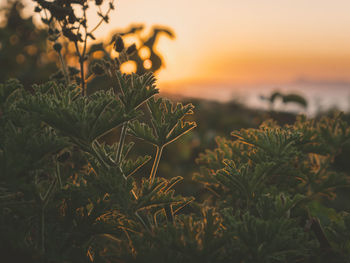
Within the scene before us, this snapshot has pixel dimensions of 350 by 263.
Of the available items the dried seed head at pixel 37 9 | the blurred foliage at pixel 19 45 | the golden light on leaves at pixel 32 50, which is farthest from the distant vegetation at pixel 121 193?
the golden light on leaves at pixel 32 50

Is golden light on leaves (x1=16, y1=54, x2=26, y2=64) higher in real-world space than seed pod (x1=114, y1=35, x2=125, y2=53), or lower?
lower

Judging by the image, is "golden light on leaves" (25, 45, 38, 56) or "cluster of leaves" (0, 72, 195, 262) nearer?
"cluster of leaves" (0, 72, 195, 262)

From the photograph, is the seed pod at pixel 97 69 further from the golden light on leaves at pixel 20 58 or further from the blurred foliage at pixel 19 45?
the golden light on leaves at pixel 20 58

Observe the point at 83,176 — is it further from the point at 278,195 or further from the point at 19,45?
the point at 19,45

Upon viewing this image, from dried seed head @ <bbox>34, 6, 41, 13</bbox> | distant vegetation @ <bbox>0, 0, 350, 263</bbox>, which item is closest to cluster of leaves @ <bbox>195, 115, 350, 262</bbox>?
distant vegetation @ <bbox>0, 0, 350, 263</bbox>

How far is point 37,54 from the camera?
6965 mm

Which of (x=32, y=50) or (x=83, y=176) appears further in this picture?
(x=32, y=50)

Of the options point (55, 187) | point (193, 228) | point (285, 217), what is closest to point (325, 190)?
point (285, 217)

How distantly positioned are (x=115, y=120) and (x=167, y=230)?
372 mm

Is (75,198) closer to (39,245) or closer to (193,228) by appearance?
(39,245)

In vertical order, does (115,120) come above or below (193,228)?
above

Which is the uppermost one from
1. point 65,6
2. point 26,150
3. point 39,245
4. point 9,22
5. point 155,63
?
point 9,22

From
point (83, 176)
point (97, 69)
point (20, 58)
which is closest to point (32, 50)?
point (20, 58)

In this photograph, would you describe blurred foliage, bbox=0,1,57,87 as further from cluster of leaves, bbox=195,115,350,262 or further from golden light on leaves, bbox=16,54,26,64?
cluster of leaves, bbox=195,115,350,262
